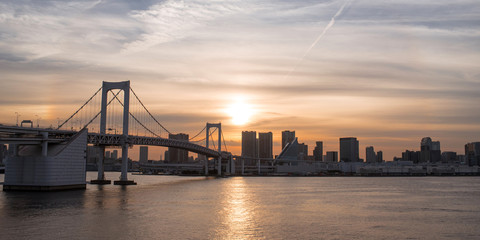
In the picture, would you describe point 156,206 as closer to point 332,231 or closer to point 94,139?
point 332,231

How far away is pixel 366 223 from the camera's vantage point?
27734 millimetres

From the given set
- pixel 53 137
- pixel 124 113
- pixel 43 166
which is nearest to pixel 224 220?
pixel 43 166

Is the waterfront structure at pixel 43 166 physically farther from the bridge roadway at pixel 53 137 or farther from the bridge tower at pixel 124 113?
the bridge tower at pixel 124 113

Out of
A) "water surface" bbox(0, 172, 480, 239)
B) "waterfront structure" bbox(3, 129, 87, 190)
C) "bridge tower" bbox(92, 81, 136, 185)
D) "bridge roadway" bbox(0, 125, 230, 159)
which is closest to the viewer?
"water surface" bbox(0, 172, 480, 239)

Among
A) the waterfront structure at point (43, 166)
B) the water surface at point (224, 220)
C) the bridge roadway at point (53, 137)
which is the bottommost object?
the water surface at point (224, 220)

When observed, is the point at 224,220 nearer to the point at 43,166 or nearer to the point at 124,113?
the point at 43,166

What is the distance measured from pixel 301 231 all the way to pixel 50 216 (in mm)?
15885

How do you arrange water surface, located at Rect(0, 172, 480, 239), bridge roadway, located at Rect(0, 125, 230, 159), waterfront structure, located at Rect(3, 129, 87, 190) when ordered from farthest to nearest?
1. waterfront structure, located at Rect(3, 129, 87, 190)
2. bridge roadway, located at Rect(0, 125, 230, 159)
3. water surface, located at Rect(0, 172, 480, 239)

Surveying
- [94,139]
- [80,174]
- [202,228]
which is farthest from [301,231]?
[94,139]

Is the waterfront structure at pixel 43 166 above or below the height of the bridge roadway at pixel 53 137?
below

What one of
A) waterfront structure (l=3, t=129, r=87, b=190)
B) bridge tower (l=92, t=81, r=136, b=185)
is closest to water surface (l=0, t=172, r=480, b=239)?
waterfront structure (l=3, t=129, r=87, b=190)

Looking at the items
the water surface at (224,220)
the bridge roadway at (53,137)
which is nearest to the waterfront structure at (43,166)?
the bridge roadway at (53,137)

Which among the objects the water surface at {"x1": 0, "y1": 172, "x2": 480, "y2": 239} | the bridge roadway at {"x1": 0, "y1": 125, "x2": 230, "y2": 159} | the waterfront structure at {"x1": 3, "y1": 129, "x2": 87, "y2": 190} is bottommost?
the water surface at {"x1": 0, "y1": 172, "x2": 480, "y2": 239}

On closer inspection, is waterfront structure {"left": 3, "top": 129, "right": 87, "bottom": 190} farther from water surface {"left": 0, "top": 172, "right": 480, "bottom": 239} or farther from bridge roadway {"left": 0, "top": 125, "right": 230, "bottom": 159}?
water surface {"left": 0, "top": 172, "right": 480, "bottom": 239}
